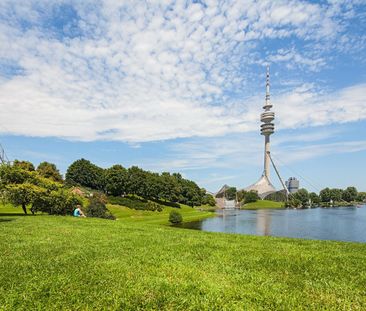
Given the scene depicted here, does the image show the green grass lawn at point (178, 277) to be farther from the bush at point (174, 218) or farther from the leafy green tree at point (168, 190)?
the leafy green tree at point (168, 190)

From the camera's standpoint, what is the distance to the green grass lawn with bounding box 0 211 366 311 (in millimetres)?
6777

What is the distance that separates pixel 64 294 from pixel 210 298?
3.37 meters

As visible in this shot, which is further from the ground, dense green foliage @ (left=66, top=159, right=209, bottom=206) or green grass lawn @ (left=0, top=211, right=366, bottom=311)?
dense green foliage @ (left=66, top=159, right=209, bottom=206)

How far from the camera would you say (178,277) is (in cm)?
838

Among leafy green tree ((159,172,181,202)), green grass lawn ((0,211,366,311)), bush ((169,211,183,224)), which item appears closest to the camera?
green grass lawn ((0,211,366,311))

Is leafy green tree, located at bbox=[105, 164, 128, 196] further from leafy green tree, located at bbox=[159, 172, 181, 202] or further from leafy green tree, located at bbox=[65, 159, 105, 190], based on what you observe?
leafy green tree, located at bbox=[65, 159, 105, 190]

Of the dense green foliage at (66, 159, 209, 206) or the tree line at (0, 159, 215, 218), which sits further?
the dense green foliage at (66, 159, 209, 206)

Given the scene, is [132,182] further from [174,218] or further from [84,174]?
[174,218]

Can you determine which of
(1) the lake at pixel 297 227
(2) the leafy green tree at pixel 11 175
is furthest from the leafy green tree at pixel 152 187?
(2) the leafy green tree at pixel 11 175

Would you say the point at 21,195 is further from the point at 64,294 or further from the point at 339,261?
the point at 339,261

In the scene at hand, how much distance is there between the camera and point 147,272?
8844mm

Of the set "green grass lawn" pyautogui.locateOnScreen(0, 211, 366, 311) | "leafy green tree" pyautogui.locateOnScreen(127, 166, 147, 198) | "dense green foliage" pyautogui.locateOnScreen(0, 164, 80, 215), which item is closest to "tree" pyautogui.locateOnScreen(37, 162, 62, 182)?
"leafy green tree" pyautogui.locateOnScreen(127, 166, 147, 198)

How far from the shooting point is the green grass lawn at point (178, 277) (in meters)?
6.78

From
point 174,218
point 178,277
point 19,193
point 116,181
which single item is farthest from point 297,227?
point 116,181
